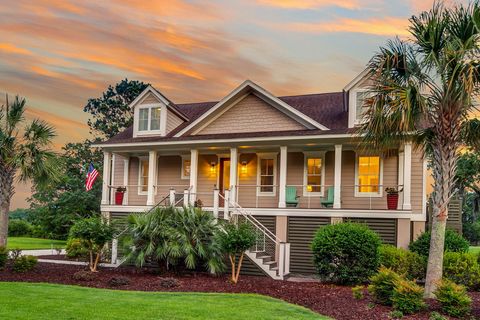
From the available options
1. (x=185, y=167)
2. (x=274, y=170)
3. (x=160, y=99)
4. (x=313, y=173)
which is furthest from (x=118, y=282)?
(x=160, y=99)

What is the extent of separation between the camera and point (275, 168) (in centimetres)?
2002

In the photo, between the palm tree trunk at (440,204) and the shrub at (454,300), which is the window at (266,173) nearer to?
the palm tree trunk at (440,204)

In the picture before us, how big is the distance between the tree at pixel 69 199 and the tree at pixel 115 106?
6.68 feet

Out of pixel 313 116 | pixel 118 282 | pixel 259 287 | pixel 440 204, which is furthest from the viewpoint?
pixel 313 116

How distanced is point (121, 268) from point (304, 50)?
36.0 ft

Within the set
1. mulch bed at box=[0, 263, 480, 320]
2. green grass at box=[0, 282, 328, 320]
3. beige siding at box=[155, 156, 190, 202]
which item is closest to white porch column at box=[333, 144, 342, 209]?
mulch bed at box=[0, 263, 480, 320]

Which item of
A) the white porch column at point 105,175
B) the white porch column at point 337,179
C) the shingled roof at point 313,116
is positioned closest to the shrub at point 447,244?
the white porch column at point 337,179

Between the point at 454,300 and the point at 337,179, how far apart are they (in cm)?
786

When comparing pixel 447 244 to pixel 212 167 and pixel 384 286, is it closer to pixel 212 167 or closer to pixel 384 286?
pixel 384 286

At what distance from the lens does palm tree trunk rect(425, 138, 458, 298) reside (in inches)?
437

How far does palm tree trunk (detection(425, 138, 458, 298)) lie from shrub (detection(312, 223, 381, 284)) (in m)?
2.98

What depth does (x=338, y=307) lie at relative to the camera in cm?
1048

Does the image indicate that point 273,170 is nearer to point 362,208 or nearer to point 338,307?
point 362,208

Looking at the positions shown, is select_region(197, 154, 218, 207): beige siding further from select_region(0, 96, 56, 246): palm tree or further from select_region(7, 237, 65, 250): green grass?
select_region(7, 237, 65, 250): green grass
